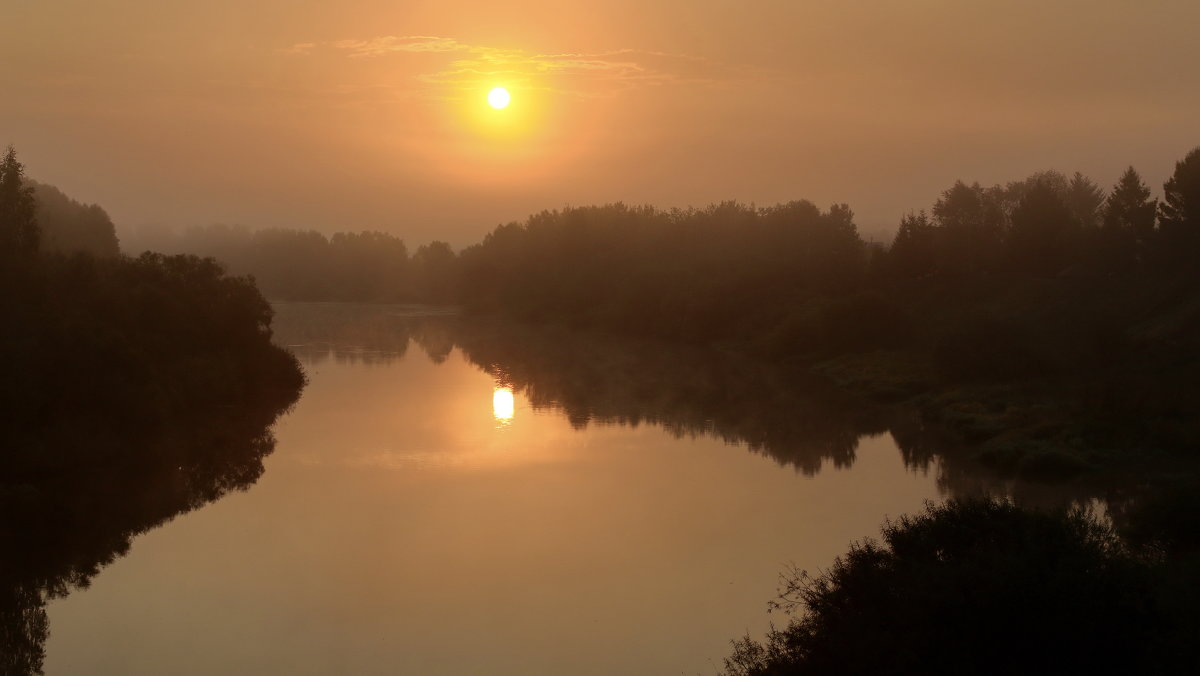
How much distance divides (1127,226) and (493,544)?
46.3 meters

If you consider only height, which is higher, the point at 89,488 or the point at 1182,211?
the point at 1182,211

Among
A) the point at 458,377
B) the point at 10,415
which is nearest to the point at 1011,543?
the point at 10,415

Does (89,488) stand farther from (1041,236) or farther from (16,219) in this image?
(1041,236)

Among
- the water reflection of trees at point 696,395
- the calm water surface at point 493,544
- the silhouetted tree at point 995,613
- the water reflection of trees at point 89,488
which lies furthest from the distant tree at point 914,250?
the silhouetted tree at point 995,613

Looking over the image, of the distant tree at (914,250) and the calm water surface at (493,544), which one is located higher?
the distant tree at (914,250)

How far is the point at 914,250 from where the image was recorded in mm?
59438

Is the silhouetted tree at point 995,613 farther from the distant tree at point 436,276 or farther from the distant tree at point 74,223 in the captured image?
the distant tree at point 436,276

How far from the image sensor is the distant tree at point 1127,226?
5153 centimetres

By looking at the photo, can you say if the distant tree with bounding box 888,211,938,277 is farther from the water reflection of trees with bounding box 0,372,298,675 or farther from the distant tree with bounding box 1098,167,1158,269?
the water reflection of trees with bounding box 0,372,298,675

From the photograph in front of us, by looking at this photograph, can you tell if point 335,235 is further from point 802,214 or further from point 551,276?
point 802,214

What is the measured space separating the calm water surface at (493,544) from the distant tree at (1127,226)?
25.0 meters

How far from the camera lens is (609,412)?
3550 cm

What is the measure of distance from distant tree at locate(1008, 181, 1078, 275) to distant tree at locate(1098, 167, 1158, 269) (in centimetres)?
293

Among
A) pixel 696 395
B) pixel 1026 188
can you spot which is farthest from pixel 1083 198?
pixel 696 395
